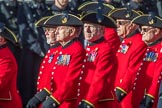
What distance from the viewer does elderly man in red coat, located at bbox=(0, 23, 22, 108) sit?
335 inches

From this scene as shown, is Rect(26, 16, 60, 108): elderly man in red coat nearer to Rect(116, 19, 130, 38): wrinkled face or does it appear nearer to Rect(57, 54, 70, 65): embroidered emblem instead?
Rect(57, 54, 70, 65): embroidered emblem

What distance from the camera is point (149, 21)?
8891mm

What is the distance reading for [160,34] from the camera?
8.85m

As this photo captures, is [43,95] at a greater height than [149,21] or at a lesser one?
lesser

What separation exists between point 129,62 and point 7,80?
1.47 metres

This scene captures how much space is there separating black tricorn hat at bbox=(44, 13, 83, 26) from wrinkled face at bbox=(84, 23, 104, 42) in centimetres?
11

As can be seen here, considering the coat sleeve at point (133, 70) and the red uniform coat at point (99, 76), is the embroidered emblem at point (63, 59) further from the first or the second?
the coat sleeve at point (133, 70)

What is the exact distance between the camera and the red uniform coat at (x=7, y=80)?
8.50 metres

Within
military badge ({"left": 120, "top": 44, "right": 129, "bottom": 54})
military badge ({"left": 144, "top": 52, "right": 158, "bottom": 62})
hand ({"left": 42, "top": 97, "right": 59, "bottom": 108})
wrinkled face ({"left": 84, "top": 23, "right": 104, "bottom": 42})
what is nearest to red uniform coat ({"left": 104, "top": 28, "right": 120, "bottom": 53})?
military badge ({"left": 120, "top": 44, "right": 129, "bottom": 54})

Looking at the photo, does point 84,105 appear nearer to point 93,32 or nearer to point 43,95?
point 43,95

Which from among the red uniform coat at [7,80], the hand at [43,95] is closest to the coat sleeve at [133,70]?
the hand at [43,95]

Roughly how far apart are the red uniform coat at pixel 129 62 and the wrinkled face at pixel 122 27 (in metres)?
0.18

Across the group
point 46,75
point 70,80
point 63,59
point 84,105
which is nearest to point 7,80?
point 46,75

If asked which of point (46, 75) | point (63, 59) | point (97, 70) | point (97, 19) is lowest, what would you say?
point (46, 75)
